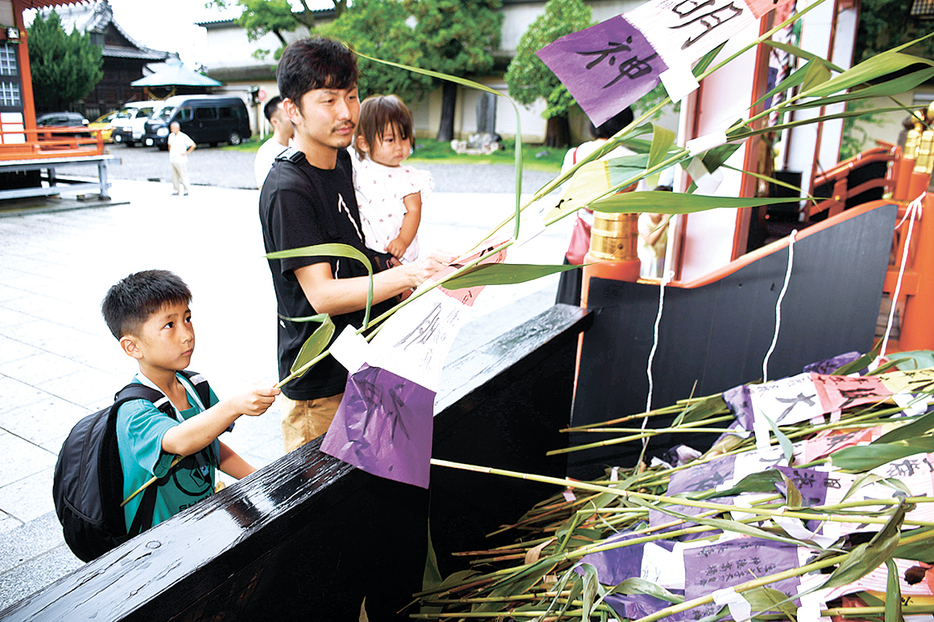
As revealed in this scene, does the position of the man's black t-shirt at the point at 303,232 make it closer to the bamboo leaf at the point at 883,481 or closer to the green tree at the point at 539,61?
the bamboo leaf at the point at 883,481

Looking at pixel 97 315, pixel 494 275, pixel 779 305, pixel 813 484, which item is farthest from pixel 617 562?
pixel 97 315

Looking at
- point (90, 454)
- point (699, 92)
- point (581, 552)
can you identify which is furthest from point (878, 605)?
point (699, 92)

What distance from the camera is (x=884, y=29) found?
11.4m

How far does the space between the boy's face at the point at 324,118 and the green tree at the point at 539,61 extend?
54.6ft

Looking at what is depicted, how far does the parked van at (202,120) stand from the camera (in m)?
21.5

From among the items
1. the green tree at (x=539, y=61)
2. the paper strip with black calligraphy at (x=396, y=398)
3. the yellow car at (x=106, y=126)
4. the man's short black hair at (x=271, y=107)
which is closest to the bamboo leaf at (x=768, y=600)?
the paper strip with black calligraphy at (x=396, y=398)

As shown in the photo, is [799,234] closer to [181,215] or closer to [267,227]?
[267,227]

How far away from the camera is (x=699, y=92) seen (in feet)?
8.91

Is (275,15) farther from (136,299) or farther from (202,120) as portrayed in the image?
(136,299)

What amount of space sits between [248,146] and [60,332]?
2033 centimetres

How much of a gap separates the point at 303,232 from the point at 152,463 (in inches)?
21.9

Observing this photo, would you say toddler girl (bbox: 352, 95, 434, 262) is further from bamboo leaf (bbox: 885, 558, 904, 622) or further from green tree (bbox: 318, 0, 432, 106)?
green tree (bbox: 318, 0, 432, 106)

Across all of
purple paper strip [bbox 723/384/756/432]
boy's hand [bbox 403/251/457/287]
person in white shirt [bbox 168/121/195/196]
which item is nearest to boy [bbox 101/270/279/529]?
boy's hand [bbox 403/251/457/287]

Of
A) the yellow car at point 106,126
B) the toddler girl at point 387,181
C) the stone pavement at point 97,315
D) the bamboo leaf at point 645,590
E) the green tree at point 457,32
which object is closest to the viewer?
the bamboo leaf at point 645,590
